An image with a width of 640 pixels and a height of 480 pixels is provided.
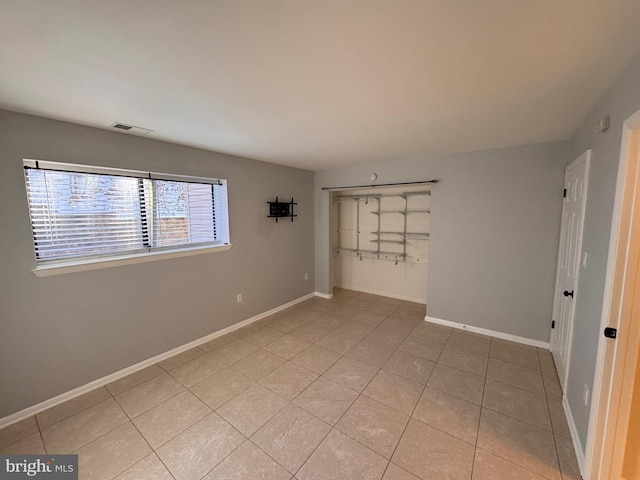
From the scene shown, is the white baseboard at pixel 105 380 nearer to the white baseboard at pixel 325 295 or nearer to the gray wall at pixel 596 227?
the white baseboard at pixel 325 295

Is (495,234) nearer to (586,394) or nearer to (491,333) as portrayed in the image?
(491,333)

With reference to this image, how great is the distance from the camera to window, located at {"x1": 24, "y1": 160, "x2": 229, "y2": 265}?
2.09 m

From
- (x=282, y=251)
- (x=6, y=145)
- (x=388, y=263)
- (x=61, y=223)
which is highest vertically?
(x=6, y=145)

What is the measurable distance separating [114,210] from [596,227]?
3.87 metres

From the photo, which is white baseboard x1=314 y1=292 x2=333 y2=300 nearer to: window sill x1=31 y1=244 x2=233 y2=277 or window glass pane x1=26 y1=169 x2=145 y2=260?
window sill x1=31 y1=244 x2=233 y2=277

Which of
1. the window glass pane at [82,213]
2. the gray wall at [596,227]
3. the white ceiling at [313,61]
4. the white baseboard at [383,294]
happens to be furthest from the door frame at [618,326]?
the window glass pane at [82,213]

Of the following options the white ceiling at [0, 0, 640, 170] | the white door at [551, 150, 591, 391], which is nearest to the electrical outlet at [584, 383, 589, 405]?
the white door at [551, 150, 591, 391]

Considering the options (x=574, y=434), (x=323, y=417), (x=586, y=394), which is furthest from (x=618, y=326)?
(x=323, y=417)

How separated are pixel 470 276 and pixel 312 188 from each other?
2.88 metres

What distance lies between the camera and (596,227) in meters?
1.66

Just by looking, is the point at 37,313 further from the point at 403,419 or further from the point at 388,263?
the point at 388,263

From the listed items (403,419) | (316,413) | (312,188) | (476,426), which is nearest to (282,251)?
(312,188)

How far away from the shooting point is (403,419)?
1.98 metres

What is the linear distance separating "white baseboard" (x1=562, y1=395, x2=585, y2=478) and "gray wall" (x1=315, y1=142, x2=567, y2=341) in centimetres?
116
